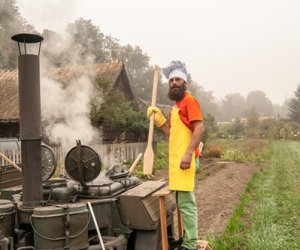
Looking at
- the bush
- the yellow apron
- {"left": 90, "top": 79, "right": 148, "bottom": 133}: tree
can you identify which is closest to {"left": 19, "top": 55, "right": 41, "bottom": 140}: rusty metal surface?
the yellow apron

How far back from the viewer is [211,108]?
370 ft

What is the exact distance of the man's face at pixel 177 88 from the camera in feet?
16.4

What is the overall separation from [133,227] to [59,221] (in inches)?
41.5

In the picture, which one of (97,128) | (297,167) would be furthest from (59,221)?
(297,167)

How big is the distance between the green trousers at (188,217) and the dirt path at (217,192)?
2.74 m

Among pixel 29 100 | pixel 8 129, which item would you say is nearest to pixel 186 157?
pixel 29 100

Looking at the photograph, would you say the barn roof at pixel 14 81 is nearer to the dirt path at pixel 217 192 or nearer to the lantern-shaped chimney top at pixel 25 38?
the dirt path at pixel 217 192

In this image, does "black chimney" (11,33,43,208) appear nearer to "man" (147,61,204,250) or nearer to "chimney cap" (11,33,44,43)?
"chimney cap" (11,33,44,43)

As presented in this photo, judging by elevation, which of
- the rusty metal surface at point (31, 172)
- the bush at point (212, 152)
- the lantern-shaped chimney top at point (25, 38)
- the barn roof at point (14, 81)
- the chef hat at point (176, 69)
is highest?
the barn roof at point (14, 81)

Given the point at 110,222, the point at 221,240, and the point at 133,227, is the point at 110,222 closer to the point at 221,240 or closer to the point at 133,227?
the point at 133,227

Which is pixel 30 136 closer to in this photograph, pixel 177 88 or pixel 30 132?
pixel 30 132

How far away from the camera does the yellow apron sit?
15.6ft

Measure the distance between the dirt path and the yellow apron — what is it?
2994 millimetres

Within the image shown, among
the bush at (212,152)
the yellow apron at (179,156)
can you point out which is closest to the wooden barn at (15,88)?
the bush at (212,152)
